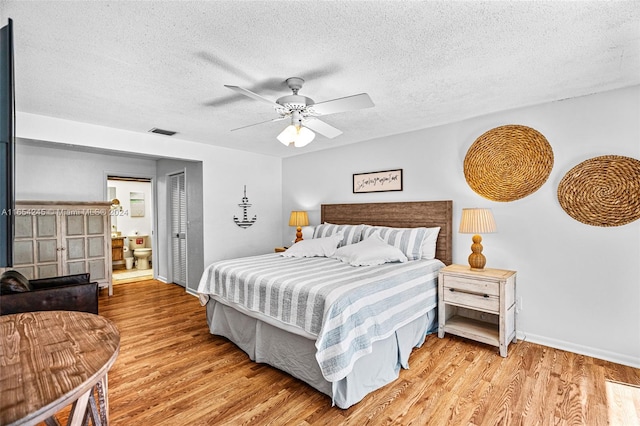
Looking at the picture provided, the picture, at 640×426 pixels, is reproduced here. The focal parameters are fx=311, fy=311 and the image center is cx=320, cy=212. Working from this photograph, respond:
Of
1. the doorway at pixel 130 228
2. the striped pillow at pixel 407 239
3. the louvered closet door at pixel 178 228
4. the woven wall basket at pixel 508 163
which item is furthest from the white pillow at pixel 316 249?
the doorway at pixel 130 228

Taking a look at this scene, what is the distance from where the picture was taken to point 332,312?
2033mm

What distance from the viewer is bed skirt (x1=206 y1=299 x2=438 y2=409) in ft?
6.84

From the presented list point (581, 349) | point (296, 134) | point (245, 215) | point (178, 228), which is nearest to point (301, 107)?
point (296, 134)

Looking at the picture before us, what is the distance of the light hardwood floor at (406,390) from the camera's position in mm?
1951

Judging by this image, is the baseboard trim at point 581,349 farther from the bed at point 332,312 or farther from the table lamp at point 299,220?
the table lamp at point 299,220

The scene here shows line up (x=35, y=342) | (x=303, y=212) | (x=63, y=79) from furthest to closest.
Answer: (x=303, y=212), (x=63, y=79), (x=35, y=342)

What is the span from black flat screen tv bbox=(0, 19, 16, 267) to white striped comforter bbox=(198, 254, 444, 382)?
160cm

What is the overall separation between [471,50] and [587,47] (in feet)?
2.35

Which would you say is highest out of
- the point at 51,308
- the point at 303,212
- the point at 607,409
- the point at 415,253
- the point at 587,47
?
the point at 587,47

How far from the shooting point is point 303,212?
4.98 m

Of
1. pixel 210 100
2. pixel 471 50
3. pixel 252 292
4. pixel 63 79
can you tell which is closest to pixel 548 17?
pixel 471 50

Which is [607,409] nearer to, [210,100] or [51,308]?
[210,100]

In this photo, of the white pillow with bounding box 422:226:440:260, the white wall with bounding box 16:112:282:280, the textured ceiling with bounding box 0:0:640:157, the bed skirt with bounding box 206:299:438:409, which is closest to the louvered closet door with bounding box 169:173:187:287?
the white wall with bounding box 16:112:282:280

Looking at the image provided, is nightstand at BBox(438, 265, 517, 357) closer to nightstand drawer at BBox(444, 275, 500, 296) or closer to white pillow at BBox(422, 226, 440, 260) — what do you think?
nightstand drawer at BBox(444, 275, 500, 296)
